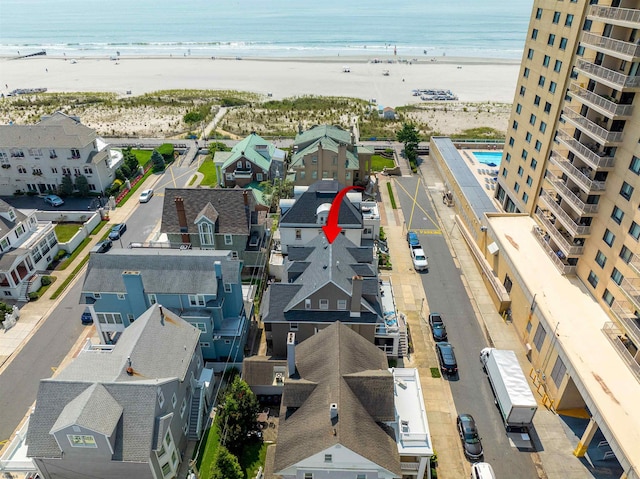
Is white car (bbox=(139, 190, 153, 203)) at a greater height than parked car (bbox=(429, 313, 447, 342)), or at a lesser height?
greater

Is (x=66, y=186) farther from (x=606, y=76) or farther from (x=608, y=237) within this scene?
(x=608, y=237)

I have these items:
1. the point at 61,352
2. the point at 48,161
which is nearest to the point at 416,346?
the point at 61,352

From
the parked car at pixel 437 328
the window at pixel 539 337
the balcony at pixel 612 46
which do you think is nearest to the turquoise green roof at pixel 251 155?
the parked car at pixel 437 328

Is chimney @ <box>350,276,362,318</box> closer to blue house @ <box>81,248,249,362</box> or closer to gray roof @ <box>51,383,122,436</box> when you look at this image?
blue house @ <box>81,248,249,362</box>

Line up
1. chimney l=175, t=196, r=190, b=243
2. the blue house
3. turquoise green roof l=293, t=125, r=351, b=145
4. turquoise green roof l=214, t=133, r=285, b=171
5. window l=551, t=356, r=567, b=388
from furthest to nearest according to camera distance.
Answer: turquoise green roof l=293, t=125, r=351, b=145 → turquoise green roof l=214, t=133, r=285, b=171 → chimney l=175, t=196, r=190, b=243 → the blue house → window l=551, t=356, r=567, b=388

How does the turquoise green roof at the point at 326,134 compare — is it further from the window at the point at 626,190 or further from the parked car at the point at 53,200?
the window at the point at 626,190

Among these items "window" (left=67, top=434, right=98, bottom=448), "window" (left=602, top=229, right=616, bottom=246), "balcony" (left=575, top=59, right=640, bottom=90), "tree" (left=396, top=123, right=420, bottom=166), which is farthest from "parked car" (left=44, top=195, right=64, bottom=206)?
"window" (left=602, top=229, right=616, bottom=246)
